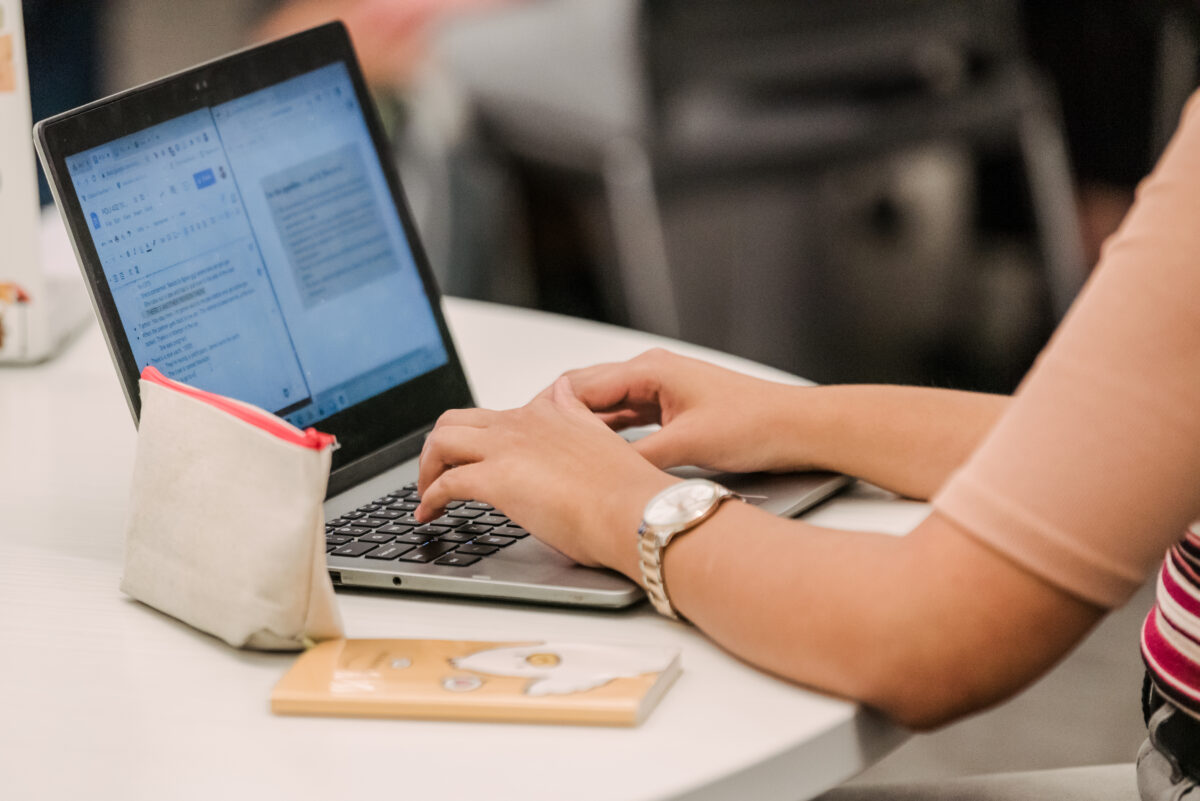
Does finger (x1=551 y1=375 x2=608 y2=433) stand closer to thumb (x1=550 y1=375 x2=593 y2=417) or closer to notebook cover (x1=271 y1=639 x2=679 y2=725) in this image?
thumb (x1=550 y1=375 x2=593 y2=417)

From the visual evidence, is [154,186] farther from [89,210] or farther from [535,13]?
[535,13]

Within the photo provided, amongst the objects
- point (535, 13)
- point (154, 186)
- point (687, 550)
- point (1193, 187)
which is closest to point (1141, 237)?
point (1193, 187)

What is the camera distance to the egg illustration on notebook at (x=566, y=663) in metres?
0.57

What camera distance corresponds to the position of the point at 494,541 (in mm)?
731

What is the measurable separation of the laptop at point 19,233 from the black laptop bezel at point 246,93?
0.33 metres

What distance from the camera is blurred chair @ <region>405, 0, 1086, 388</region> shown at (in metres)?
2.64

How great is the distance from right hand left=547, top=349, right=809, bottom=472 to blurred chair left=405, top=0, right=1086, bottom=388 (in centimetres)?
188

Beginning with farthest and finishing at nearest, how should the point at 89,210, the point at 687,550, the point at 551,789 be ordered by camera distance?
the point at 89,210
the point at 687,550
the point at 551,789

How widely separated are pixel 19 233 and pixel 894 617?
900 millimetres

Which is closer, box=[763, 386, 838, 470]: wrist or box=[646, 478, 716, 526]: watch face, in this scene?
box=[646, 478, 716, 526]: watch face

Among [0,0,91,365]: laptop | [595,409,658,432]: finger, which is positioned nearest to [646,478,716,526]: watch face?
[595,409,658,432]: finger

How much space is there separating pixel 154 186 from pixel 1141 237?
0.56m

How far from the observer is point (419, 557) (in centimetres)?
71

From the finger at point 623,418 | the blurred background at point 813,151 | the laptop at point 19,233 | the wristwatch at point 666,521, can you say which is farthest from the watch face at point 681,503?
the blurred background at point 813,151
